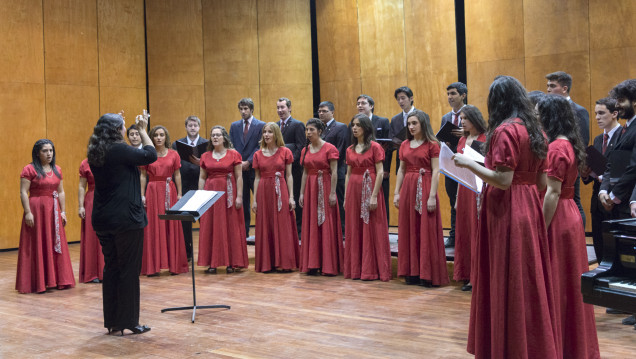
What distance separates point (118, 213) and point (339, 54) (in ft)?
19.7

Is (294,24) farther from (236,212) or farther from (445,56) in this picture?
(236,212)

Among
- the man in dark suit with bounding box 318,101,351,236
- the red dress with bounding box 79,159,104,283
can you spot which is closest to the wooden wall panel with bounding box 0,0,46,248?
the red dress with bounding box 79,159,104,283

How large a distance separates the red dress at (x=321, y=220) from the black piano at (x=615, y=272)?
3869mm

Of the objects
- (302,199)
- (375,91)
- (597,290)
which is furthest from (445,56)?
(597,290)

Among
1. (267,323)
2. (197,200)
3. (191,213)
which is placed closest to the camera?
(267,323)

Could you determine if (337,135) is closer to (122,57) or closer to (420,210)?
(420,210)

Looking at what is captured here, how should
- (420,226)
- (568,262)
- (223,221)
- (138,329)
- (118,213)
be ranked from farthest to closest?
(223,221)
(420,226)
(138,329)
(118,213)
(568,262)

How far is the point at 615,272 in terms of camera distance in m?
2.17

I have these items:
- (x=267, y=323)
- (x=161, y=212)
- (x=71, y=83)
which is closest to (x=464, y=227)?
(x=267, y=323)

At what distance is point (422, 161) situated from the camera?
211 inches

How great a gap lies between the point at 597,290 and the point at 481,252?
2.75 feet

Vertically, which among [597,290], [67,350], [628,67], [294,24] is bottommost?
[67,350]

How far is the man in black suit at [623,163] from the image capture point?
13.0 feet

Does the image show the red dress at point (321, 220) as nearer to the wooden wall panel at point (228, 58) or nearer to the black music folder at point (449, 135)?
the black music folder at point (449, 135)
